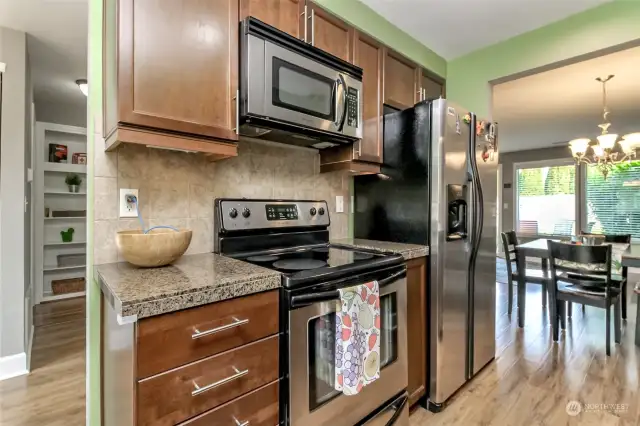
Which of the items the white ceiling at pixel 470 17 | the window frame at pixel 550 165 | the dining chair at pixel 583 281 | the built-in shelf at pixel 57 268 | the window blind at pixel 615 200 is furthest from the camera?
the window frame at pixel 550 165

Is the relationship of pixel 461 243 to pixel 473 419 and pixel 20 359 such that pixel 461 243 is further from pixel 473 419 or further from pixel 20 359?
pixel 20 359

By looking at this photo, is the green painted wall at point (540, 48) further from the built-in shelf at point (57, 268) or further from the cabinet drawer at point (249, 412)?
the built-in shelf at point (57, 268)

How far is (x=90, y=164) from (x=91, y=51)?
47 cm

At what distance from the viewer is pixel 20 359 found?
7.63 feet

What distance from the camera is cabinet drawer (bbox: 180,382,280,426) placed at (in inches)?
38.0

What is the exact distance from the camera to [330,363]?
132 cm

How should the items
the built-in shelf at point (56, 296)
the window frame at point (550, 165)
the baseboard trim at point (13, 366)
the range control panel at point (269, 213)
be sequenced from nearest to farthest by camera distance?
the range control panel at point (269, 213) → the baseboard trim at point (13, 366) → the built-in shelf at point (56, 296) → the window frame at point (550, 165)

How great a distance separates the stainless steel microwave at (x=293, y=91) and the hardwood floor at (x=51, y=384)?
194cm

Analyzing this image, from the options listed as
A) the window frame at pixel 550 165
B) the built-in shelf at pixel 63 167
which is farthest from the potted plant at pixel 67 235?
the window frame at pixel 550 165

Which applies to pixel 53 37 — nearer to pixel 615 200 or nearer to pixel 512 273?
pixel 512 273

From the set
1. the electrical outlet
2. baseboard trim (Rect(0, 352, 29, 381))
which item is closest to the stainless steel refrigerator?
the electrical outlet

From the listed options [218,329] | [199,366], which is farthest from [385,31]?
[199,366]

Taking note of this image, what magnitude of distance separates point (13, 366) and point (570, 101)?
6.31 meters

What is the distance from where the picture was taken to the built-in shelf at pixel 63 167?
417 cm
